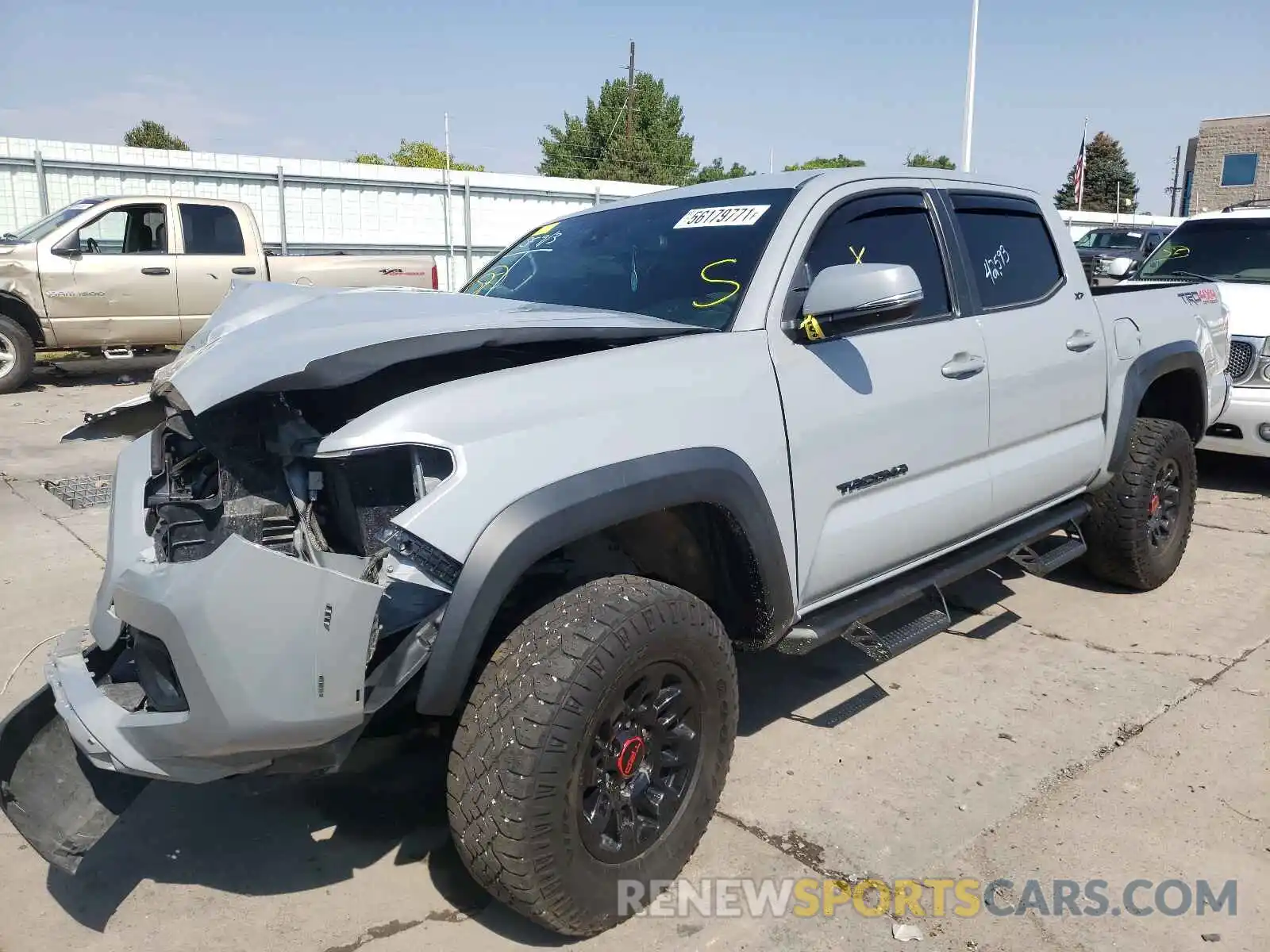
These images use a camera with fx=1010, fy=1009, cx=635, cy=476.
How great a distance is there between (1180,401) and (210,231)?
10.5 metres

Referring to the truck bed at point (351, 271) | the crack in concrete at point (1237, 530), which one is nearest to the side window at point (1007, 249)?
the crack in concrete at point (1237, 530)

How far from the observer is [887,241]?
→ 3.54 meters

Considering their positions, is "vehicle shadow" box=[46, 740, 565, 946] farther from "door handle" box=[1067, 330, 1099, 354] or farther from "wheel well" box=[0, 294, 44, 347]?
"wheel well" box=[0, 294, 44, 347]

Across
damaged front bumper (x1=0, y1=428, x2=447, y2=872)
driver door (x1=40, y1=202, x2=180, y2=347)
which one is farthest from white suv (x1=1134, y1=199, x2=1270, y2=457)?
driver door (x1=40, y1=202, x2=180, y2=347)

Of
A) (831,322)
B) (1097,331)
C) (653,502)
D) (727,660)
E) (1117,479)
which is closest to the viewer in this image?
(653,502)

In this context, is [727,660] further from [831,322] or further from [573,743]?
[831,322]

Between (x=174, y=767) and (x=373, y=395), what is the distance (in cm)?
96

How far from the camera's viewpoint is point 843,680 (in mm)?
4035

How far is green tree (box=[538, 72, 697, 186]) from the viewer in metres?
51.8

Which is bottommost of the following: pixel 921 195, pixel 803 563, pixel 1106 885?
pixel 1106 885

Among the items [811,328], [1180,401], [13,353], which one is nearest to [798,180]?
[811,328]

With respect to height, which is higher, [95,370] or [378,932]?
[95,370]

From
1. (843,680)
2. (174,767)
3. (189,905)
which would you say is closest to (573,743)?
(174,767)

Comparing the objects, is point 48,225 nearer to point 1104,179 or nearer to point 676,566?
point 676,566
